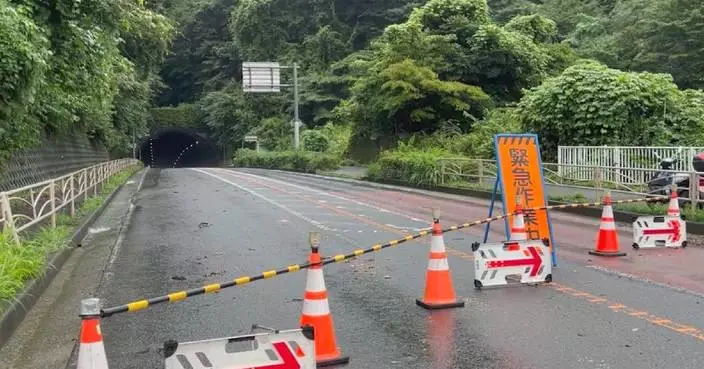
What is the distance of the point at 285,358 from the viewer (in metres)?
4.64

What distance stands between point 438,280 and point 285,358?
299cm

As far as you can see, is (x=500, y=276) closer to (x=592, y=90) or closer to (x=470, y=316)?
(x=470, y=316)

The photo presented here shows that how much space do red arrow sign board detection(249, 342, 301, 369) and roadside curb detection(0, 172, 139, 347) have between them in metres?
3.08

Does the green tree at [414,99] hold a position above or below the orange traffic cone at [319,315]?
above

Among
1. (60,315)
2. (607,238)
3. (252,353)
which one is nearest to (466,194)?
(607,238)

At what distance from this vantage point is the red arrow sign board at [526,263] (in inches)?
322

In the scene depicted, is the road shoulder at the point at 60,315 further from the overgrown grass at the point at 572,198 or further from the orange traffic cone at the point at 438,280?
the overgrown grass at the point at 572,198

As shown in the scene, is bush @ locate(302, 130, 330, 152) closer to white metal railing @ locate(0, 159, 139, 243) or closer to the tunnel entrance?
white metal railing @ locate(0, 159, 139, 243)

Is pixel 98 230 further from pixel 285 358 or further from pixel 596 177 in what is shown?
pixel 596 177

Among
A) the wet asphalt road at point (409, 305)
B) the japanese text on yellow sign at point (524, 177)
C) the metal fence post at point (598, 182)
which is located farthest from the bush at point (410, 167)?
the japanese text on yellow sign at point (524, 177)

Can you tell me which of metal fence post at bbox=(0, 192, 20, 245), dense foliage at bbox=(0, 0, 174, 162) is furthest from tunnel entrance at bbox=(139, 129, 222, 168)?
metal fence post at bbox=(0, 192, 20, 245)

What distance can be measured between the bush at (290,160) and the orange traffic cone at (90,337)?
37.8 metres

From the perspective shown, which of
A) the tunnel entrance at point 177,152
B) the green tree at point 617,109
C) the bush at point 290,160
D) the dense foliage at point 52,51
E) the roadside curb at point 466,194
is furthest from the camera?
the tunnel entrance at point 177,152

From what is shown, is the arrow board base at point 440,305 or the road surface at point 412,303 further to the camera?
the arrow board base at point 440,305
